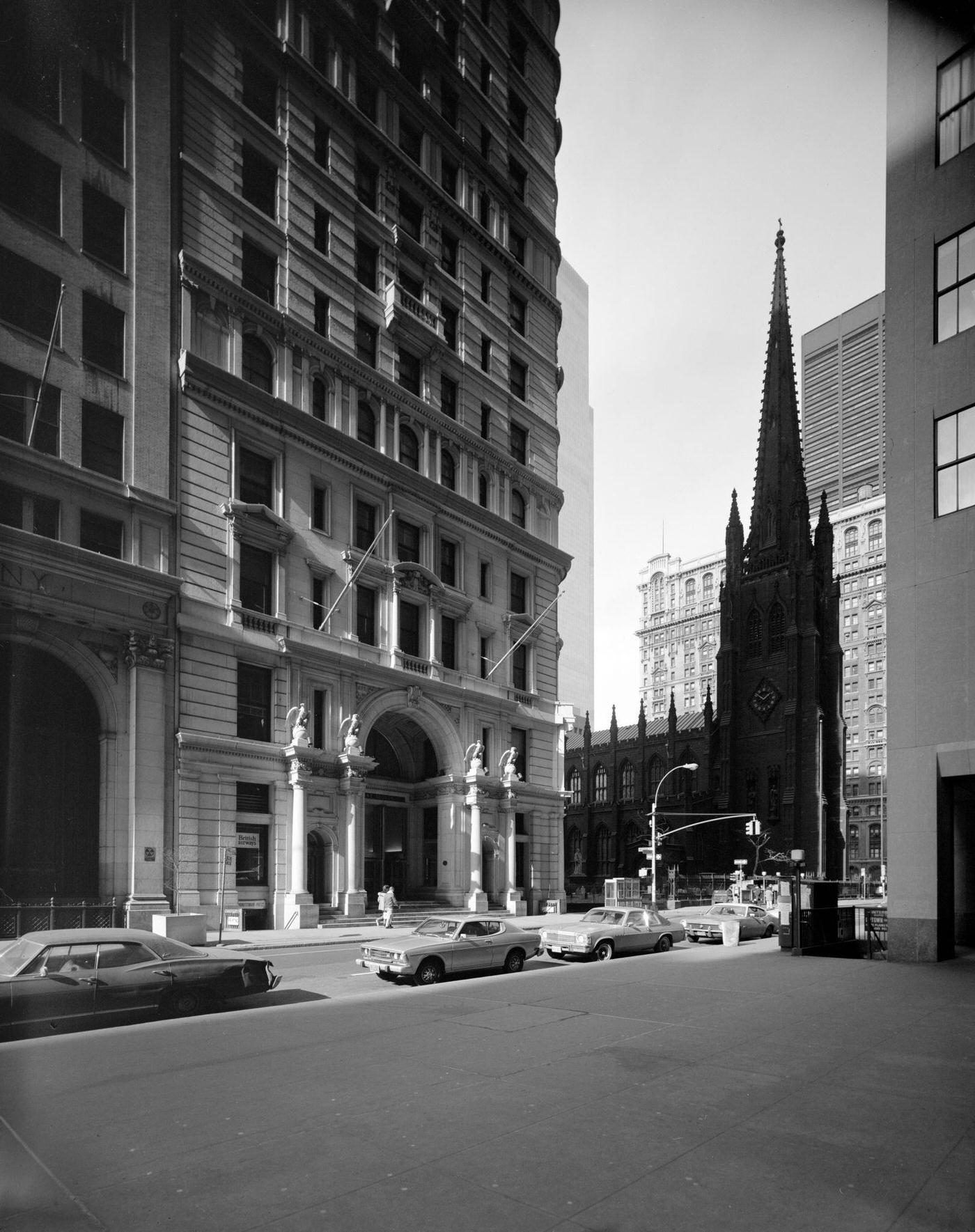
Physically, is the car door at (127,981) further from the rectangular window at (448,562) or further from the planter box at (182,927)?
the rectangular window at (448,562)

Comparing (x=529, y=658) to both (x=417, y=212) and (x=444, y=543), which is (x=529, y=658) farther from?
(x=417, y=212)

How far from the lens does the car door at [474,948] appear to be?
20750 mm

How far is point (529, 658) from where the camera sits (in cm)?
5094

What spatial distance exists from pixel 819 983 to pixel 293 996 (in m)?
9.93

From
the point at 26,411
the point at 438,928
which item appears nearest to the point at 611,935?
the point at 438,928

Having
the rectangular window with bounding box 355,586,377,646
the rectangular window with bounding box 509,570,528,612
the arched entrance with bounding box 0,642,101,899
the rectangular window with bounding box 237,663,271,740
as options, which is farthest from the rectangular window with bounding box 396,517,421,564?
the arched entrance with bounding box 0,642,101,899

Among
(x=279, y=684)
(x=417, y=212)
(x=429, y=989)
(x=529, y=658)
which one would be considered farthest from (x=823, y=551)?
(x=429, y=989)

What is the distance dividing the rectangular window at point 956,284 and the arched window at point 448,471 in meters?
25.6

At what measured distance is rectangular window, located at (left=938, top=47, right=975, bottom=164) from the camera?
23.1 metres

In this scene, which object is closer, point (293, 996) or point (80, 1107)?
point (80, 1107)

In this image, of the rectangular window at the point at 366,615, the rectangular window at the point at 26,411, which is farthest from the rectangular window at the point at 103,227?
the rectangular window at the point at 366,615

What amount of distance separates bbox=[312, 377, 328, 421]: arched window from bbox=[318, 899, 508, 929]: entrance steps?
63.5 ft

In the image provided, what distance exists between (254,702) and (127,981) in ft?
70.1

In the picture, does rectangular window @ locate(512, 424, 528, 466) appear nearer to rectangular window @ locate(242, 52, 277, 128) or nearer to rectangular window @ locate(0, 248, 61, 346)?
rectangular window @ locate(242, 52, 277, 128)
